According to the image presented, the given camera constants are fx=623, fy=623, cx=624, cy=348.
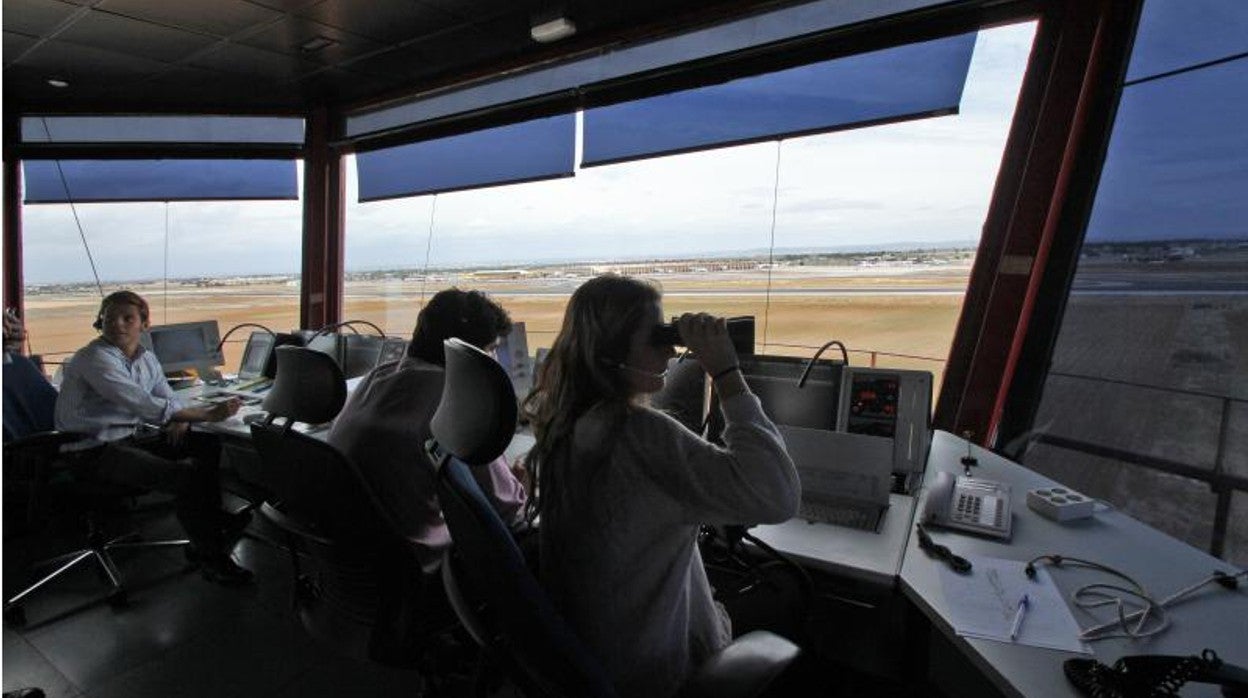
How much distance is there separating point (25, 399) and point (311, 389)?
2.10 meters

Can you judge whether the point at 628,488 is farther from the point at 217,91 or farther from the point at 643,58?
the point at 217,91

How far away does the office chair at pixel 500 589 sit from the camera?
879mm

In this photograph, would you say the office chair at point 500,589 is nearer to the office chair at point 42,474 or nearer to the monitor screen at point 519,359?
the monitor screen at point 519,359

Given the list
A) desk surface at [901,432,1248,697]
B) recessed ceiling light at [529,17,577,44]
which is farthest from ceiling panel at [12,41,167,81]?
desk surface at [901,432,1248,697]

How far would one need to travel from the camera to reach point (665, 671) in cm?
110

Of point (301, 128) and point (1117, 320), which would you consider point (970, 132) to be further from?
point (301, 128)

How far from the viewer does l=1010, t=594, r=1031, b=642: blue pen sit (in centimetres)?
119

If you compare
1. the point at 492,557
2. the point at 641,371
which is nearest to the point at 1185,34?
the point at 641,371

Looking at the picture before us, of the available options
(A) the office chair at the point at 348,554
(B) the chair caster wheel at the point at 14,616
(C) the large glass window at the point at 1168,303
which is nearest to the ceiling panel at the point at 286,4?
(A) the office chair at the point at 348,554

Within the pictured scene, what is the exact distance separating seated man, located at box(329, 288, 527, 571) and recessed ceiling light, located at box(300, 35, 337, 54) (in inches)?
110

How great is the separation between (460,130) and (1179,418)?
14.1ft

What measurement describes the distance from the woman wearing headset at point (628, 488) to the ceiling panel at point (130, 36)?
385 cm

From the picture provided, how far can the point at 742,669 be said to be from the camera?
1.06 metres

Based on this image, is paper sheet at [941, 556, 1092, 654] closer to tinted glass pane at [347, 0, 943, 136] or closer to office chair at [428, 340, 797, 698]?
office chair at [428, 340, 797, 698]
